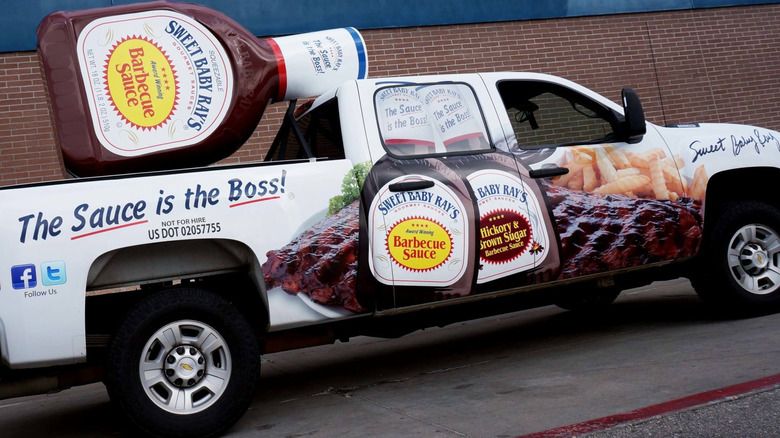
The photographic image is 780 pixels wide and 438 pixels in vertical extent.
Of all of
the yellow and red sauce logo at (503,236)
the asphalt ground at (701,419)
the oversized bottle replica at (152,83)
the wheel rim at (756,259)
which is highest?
the oversized bottle replica at (152,83)

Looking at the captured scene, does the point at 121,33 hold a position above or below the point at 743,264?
above

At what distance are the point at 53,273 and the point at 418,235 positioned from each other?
210 cm

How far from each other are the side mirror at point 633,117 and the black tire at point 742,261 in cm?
110

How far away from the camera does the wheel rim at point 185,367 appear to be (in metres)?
4.25

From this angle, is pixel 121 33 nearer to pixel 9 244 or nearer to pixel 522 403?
pixel 9 244

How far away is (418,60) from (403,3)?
0.81 meters

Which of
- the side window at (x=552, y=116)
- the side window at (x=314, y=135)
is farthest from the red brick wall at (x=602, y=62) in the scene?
the side window at (x=552, y=116)

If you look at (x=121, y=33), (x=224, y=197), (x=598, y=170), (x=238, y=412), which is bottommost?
(x=238, y=412)

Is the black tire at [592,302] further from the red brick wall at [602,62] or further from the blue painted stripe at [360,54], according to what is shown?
the red brick wall at [602,62]

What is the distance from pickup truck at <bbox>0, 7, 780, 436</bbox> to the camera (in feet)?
13.6

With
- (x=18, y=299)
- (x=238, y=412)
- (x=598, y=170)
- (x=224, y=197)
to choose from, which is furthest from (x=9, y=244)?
(x=598, y=170)

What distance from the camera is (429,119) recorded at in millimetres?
5277

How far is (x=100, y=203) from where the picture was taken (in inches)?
165

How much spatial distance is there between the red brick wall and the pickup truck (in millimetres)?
4676
